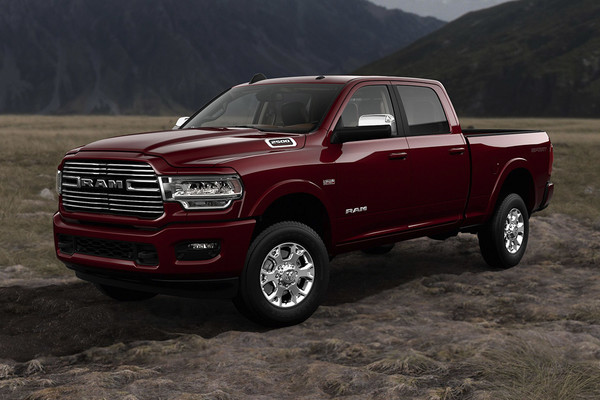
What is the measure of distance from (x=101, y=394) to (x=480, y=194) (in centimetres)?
489

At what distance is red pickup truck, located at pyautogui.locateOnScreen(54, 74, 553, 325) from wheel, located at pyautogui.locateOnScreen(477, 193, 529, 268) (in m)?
0.49

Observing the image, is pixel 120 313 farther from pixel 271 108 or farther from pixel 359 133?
pixel 359 133

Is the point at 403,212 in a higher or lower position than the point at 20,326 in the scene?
higher

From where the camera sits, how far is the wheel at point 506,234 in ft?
27.1

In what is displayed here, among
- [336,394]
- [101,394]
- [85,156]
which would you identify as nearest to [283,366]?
[336,394]

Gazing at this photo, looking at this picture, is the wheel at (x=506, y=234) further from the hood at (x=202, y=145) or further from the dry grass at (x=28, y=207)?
the dry grass at (x=28, y=207)

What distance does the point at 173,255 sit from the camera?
5.42 m

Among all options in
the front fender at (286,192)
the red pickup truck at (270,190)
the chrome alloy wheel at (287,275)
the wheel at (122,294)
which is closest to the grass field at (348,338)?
the wheel at (122,294)

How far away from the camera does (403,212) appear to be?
22.8 ft

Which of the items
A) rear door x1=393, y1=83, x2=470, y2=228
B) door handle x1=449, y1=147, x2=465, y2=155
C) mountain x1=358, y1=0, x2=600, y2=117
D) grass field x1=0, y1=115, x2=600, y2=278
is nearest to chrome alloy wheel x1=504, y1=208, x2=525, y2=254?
rear door x1=393, y1=83, x2=470, y2=228

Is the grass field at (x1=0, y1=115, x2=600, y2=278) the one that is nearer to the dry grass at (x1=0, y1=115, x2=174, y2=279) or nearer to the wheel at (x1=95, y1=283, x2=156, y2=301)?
the dry grass at (x1=0, y1=115, x2=174, y2=279)

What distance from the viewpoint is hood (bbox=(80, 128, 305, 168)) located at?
5.49 m

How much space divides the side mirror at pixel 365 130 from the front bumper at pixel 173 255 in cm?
118

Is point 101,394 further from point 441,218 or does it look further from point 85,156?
point 441,218
